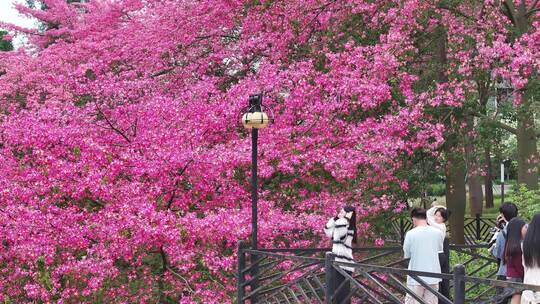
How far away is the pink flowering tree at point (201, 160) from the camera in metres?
9.76

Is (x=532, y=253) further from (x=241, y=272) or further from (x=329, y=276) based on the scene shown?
(x=241, y=272)

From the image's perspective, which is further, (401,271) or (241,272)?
(241,272)

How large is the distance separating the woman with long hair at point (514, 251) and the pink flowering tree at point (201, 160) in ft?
12.4

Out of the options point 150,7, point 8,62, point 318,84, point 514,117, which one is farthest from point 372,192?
point 8,62

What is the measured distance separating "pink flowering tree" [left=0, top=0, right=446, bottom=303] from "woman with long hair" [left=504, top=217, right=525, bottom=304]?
3.77m

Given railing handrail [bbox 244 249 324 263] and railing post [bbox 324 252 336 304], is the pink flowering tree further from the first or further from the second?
railing post [bbox 324 252 336 304]

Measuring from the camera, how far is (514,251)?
7426 mm

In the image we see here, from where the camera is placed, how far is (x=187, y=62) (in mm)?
16297

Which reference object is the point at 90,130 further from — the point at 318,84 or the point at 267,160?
the point at 318,84

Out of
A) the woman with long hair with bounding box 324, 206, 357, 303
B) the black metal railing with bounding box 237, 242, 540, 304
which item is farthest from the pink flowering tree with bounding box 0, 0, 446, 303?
the woman with long hair with bounding box 324, 206, 357, 303

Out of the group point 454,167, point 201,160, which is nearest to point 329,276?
point 201,160

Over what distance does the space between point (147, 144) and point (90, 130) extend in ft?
3.18

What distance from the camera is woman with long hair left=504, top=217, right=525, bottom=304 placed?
24.1 ft

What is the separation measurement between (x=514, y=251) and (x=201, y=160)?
15.7 ft
